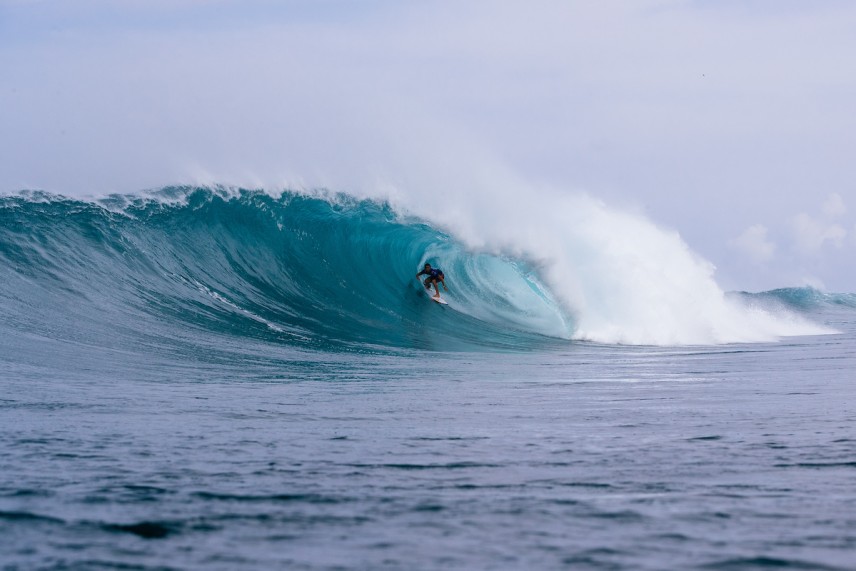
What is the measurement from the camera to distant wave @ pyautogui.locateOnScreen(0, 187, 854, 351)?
12812 mm

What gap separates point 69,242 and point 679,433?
12403 mm

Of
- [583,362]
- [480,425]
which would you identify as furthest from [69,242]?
[480,425]

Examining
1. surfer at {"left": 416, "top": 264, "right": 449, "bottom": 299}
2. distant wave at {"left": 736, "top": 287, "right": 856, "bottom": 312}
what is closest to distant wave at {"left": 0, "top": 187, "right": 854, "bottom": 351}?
surfer at {"left": 416, "top": 264, "right": 449, "bottom": 299}

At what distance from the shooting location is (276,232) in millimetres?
18781

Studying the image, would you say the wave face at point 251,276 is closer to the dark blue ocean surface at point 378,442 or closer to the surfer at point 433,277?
the dark blue ocean surface at point 378,442

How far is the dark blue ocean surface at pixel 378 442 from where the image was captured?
3.50 meters

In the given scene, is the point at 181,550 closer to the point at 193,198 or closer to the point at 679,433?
the point at 679,433

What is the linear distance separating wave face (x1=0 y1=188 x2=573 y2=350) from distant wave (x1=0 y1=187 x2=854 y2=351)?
0.04 meters

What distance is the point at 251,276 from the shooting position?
16438mm

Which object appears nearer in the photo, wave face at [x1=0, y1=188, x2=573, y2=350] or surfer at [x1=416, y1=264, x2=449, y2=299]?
wave face at [x1=0, y1=188, x2=573, y2=350]

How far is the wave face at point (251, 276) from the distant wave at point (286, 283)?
4 centimetres

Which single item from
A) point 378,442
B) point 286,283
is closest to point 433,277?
point 286,283

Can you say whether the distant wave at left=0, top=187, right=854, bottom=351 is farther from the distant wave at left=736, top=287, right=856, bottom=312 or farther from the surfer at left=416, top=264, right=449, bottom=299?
the distant wave at left=736, top=287, right=856, bottom=312

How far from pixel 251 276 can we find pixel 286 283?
0.61 meters
